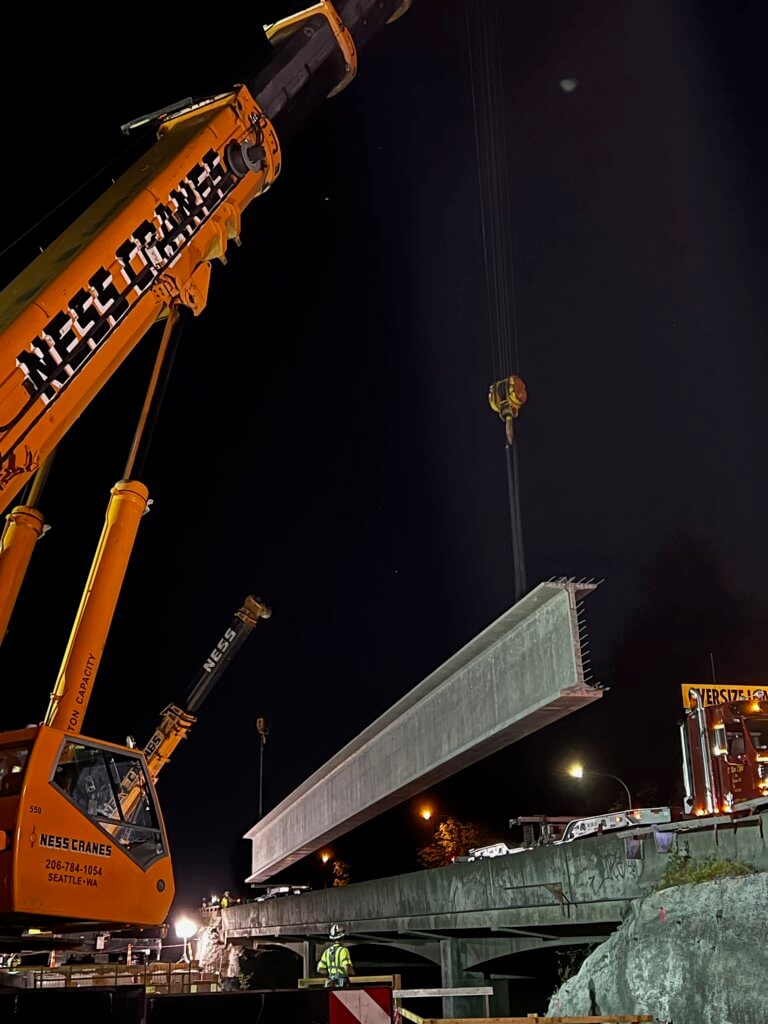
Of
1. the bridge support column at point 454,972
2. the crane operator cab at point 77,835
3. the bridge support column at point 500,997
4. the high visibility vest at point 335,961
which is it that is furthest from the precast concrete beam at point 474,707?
the crane operator cab at point 77,835

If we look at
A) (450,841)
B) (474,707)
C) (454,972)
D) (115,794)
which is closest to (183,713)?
(454,972)

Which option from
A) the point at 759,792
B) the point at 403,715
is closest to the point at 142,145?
the point at 403,715

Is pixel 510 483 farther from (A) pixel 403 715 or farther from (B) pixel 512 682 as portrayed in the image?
(A) pixel 403 715

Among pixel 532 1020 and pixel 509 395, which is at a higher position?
pixel 509 395

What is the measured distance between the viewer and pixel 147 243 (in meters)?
9.61

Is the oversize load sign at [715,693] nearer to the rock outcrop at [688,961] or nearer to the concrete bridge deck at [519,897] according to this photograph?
the concrete bridge deck at [519,897]

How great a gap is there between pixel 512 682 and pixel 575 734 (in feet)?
172

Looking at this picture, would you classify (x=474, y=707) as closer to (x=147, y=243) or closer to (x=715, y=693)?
(x=147, y=243)

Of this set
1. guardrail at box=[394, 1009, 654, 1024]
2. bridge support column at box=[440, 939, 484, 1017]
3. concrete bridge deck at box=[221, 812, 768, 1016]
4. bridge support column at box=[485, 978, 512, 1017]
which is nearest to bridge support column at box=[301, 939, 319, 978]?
concrete bridge deck at box=[221, 812, 768, 1016]

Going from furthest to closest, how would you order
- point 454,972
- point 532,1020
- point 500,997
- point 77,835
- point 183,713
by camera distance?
1. point 183,713
2. point 500,997
3. point 454,972
4. point 532,1020
5. point 77,835

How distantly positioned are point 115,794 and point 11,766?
3.83 feet

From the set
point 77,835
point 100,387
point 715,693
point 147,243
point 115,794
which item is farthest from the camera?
point 715,693

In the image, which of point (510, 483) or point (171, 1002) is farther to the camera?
point (510, 483)

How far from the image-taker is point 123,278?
928 centimetres
